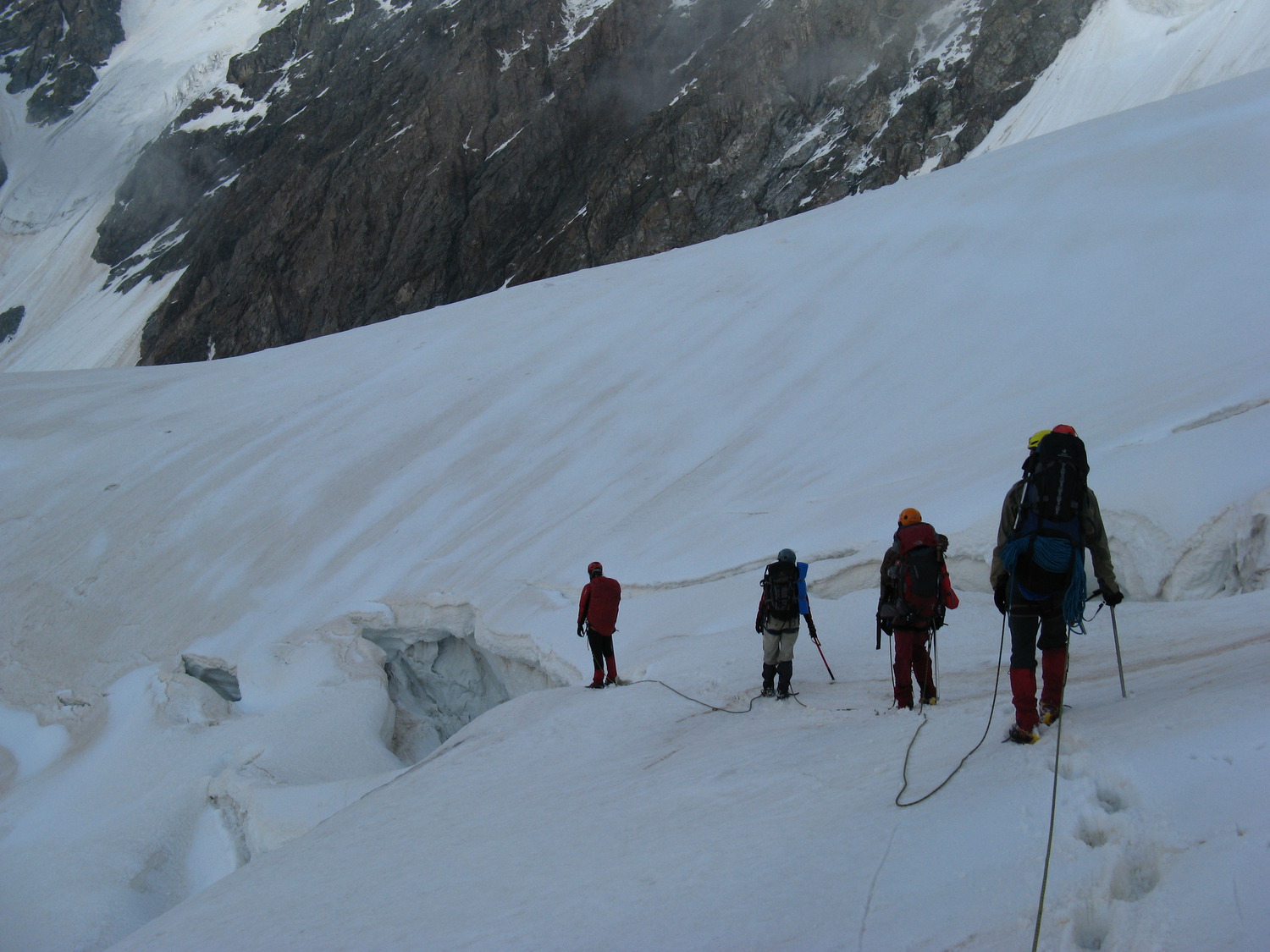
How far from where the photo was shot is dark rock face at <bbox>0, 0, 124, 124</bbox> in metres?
78.1

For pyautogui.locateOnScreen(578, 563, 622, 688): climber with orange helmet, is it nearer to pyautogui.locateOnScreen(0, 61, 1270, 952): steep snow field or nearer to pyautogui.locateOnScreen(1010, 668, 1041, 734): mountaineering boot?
pyautogui.locateOnScreen(0, 61, 1270, 952): steep snow field

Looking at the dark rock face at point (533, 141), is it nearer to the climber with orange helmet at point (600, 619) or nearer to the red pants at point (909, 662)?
the climber with orange helmet at point (600, 619)

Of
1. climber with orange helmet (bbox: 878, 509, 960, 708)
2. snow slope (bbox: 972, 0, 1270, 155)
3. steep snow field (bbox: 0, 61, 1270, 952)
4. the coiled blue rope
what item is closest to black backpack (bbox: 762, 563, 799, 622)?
steep snow field (bbox: 0, 61, 1270, 952)

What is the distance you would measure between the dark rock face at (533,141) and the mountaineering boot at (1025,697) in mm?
39906

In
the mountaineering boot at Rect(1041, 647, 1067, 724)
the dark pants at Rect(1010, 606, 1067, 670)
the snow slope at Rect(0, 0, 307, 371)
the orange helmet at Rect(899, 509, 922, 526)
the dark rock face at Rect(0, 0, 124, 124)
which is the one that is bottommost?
the mountaineering boot at Rect(1041, 647, 1067, 724)

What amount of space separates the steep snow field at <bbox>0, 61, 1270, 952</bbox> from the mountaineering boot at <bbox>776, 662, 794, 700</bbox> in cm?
20

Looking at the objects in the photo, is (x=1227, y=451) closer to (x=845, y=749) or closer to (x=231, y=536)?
(x=845, y=749)

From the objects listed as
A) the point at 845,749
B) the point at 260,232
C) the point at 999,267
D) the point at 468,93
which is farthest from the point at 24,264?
the point at 845,749

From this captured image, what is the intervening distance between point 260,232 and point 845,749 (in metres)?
59.1

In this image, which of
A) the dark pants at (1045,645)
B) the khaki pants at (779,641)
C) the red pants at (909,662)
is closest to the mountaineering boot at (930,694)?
the red pants at (909,662)

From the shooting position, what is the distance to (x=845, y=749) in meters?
3.89

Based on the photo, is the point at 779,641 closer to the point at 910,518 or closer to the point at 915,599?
the point at 915,599

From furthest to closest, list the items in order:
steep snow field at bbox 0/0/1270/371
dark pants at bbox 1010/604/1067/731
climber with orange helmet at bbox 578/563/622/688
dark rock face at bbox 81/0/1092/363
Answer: dark rock face at bbox 81/0/1092/363
steep snow field at bbox 0/0/1270/371
climber with orange helmet at bbox 578/563/622/688
dark pants at bbox 1010/604/1067/731

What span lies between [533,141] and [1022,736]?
173 feet
